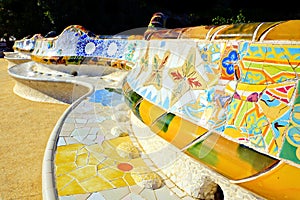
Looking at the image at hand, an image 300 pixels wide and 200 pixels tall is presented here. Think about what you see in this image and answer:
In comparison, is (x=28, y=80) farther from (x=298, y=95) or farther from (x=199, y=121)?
(x=298, y=95)

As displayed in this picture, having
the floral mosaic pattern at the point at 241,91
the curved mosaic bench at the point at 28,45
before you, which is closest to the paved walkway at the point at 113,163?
the floral mosaic pattern at the point at 241,91

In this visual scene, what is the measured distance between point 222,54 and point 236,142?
1.88 ft

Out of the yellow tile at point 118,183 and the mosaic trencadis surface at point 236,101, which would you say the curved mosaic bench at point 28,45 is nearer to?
the yellow tile at point 118,183

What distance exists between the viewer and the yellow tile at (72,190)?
2195mm

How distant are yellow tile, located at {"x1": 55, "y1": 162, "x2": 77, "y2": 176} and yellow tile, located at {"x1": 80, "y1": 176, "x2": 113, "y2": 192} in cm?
27

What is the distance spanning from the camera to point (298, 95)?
1315 mm

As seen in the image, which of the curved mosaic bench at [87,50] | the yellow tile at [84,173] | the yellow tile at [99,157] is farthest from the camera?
the curved mosaic bench at [87,50]

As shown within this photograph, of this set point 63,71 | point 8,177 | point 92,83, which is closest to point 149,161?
point 8,177

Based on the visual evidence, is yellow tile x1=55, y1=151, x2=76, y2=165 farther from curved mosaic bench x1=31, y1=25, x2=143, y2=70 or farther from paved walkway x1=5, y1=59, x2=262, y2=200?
curved mosaic bench x1=31, y1=25, x2=143, y2=70

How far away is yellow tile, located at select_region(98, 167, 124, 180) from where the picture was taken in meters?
2.49

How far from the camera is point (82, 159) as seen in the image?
9.18 ft

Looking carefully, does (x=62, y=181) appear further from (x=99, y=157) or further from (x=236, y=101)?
(x=236, y=101)

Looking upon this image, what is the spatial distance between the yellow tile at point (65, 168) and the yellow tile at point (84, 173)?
6 centimetres

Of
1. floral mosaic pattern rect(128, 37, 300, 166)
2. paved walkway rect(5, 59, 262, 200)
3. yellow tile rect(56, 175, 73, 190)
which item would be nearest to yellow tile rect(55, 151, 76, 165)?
paved walkway rect(5, 59, 262, 200)
